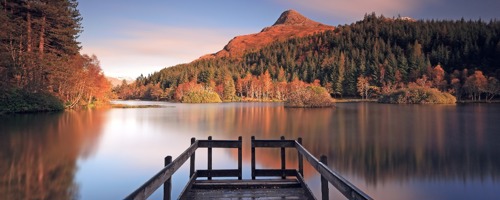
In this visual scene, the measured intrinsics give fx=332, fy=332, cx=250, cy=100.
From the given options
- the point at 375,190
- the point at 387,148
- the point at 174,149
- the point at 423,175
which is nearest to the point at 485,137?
the point at 387,148

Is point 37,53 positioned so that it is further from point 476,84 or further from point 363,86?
point 476,84

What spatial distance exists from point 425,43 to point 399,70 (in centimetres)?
4375

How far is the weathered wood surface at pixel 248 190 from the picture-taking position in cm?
717

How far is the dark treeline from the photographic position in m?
36.1

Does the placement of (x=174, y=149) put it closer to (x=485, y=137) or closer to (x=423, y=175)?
(x=423, y=175)

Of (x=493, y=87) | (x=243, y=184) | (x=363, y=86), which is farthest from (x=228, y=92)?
(x=243, y=184)

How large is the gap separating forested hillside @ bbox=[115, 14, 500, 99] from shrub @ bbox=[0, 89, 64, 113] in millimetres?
82003

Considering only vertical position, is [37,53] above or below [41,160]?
above

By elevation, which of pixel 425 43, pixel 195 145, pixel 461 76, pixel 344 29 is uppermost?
pixel 344 29

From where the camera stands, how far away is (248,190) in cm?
771

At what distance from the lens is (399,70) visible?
107m

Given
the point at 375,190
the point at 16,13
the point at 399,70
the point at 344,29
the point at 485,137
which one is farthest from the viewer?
the point at 344,29

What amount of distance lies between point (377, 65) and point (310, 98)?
6732cm

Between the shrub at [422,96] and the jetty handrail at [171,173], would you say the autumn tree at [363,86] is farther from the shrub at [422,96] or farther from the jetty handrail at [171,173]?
the jetty handrail at [171,173]
